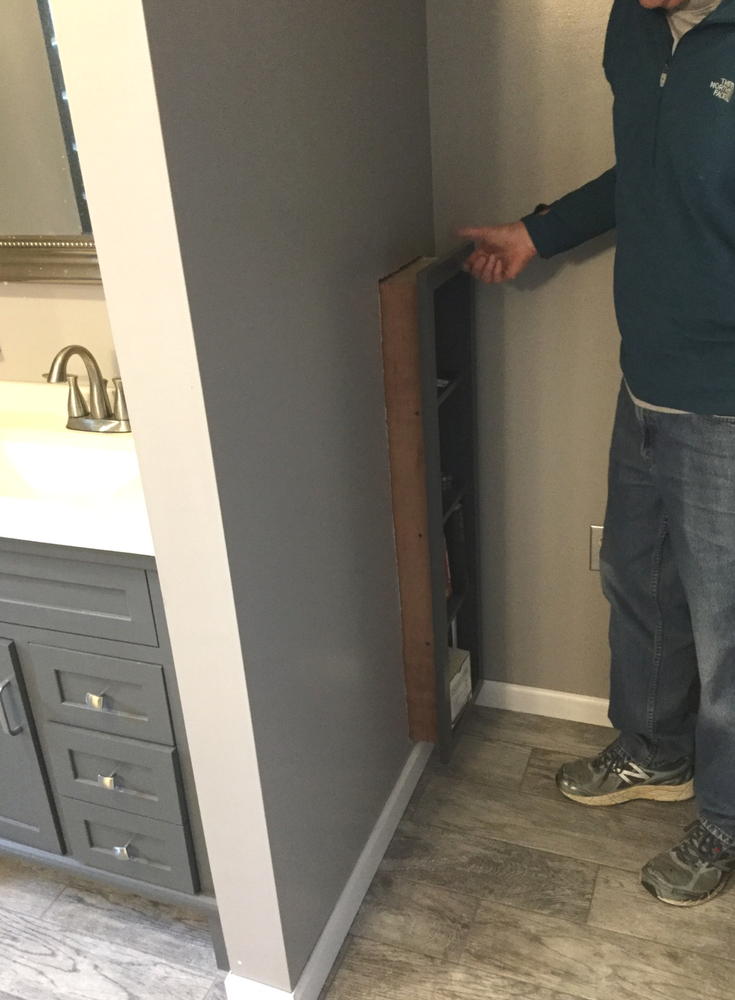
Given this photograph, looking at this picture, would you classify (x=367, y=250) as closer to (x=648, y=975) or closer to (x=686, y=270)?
(x=686, y=270)

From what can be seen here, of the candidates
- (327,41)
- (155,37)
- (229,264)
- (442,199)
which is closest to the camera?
(155,37)

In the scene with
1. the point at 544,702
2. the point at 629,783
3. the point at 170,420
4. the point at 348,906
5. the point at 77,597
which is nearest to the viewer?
the point at 170,420

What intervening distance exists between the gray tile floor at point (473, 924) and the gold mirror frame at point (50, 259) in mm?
1149

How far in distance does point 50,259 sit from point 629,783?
151 cm

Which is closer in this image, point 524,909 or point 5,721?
point 5,721

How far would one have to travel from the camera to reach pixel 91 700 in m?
1.33

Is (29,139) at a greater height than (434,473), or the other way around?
(29,139)

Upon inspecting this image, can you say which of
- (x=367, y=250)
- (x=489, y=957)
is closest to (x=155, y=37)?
(x=367, y=250)

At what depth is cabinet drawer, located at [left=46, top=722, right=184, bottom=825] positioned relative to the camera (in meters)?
1.33

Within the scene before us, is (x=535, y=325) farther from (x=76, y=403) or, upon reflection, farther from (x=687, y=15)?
(x=76, y=403)

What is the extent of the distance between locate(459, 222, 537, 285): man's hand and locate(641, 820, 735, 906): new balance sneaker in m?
1.05

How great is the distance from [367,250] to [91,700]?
808 millimetres

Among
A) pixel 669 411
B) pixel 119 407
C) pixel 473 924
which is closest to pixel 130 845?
pixel 473 924

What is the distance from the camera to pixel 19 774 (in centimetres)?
147
